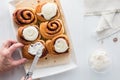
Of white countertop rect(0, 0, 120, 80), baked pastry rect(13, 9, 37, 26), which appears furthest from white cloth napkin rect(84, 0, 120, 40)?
baked pastry rect(13, 9, 37, 26)

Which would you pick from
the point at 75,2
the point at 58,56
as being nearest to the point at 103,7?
the point at 75,2

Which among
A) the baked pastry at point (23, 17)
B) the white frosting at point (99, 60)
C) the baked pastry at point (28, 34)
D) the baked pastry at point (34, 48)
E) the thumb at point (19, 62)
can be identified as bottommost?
the white frosting at point (99, 60)

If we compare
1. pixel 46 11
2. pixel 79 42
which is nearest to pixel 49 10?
pixel 46 11

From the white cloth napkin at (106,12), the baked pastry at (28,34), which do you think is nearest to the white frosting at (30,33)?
the baked pastry at (28,34)

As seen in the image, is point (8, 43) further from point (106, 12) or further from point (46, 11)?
point (106, 12)

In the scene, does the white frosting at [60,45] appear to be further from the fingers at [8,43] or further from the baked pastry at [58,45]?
the fingers at [8,43]

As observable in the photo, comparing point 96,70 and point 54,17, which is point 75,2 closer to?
point 54,17

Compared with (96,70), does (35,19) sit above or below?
above
